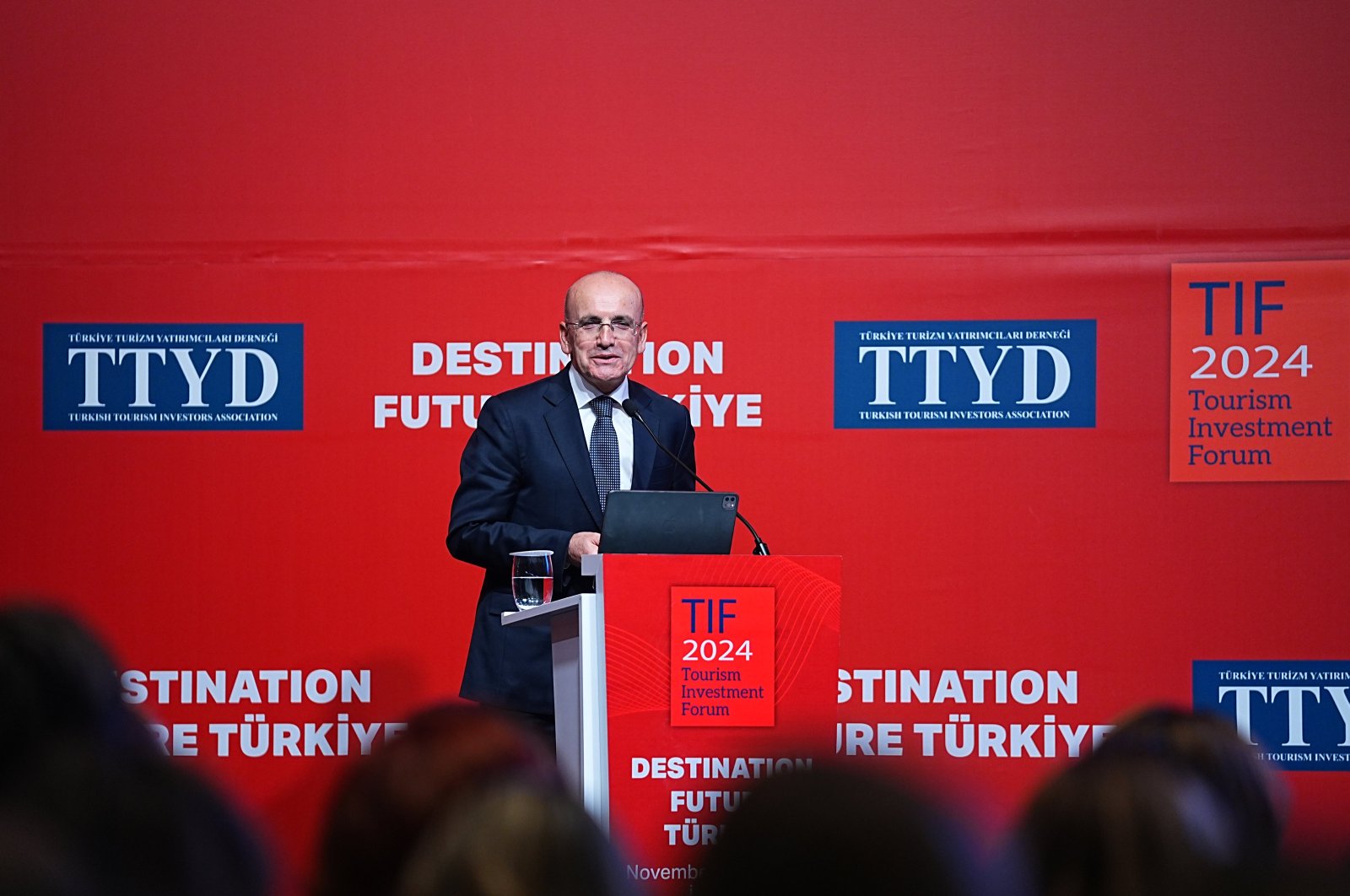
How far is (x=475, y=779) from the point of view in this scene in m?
1.09

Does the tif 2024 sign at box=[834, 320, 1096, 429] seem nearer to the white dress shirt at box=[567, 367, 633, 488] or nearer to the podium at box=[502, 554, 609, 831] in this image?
the white dress shirt at box=[567, 367, 633, 488]

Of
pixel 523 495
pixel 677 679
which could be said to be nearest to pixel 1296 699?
pixel 523 495

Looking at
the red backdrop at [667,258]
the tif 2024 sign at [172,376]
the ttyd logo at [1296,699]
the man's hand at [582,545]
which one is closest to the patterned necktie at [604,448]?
the man's hand at [582,545]

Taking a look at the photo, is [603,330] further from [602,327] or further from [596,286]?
[596,286]

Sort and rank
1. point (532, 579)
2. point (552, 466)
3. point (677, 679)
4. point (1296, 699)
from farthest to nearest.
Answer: point (1296, 699) < point (552, 466) < point (532, 579) < point (677, 679)

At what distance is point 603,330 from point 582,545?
86cm

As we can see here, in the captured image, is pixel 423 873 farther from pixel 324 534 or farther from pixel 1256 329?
pixel 1256 329

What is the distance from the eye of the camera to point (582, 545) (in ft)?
10.4

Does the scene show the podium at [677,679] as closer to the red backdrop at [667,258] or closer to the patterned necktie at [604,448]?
the patterned necktie at [604,448]

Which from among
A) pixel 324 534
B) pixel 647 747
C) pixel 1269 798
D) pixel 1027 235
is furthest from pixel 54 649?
pixel 1027 235

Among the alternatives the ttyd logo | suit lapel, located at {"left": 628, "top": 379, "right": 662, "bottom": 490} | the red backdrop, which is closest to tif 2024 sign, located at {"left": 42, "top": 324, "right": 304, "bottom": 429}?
the red backdrop

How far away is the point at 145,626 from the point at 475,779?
3.92m

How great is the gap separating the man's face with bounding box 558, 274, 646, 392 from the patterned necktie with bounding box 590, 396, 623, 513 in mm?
48

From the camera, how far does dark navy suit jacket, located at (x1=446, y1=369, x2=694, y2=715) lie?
12.2ft
